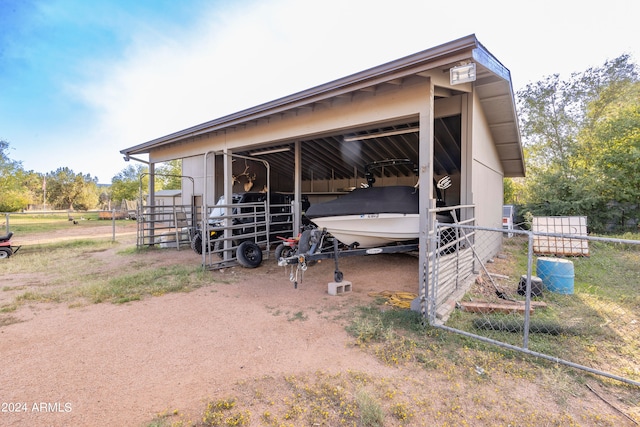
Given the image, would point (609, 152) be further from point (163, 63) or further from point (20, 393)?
point (163, 63)

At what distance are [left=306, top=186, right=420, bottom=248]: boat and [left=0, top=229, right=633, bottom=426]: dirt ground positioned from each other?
3.06 feet

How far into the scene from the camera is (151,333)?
3.19 metres

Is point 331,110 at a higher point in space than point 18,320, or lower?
→ higher

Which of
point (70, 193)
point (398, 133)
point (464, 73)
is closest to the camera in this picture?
point (464, 73)

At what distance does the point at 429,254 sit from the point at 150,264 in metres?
6.46

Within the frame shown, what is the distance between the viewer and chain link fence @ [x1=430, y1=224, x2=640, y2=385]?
2.54 metres

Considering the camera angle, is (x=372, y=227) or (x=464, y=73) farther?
(x=372, y=227)

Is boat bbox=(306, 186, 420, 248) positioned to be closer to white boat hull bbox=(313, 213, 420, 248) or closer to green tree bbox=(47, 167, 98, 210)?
white boat hull bbox=(313, 213, 420, 248)

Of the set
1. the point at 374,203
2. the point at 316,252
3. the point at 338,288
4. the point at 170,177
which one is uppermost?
the point at 170,177

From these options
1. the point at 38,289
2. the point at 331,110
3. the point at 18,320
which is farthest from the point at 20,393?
the point at 331,110

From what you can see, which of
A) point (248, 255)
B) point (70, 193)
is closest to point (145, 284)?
point (248, 255)

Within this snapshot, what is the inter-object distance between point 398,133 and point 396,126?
0.32 metres

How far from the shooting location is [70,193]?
30.9 metres

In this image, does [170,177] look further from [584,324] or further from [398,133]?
[584,324]
